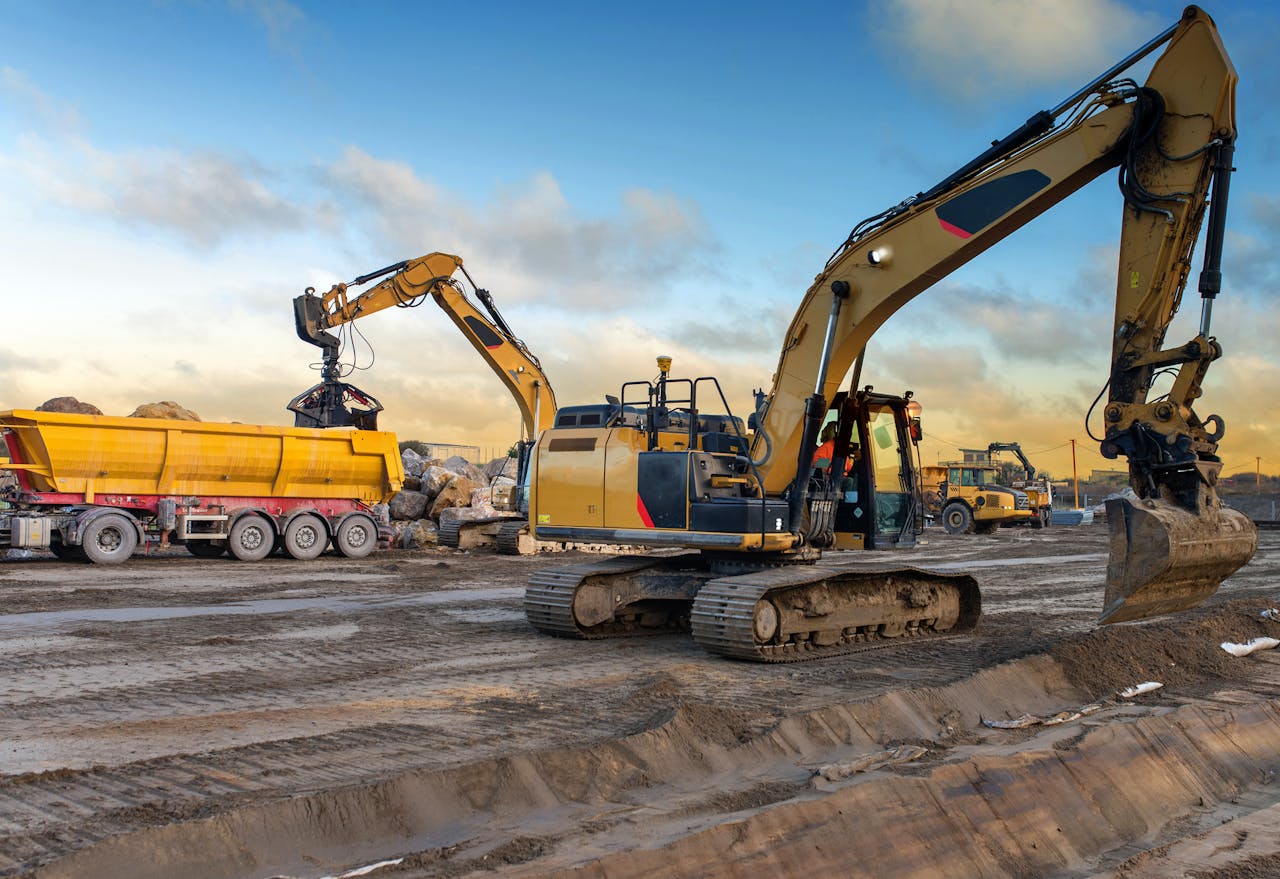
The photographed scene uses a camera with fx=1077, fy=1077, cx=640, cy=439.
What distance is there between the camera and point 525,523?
22500 mm

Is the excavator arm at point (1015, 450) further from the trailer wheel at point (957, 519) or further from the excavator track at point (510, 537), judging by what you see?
the excavator track at point (510, 537)

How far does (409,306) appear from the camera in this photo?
931 inches

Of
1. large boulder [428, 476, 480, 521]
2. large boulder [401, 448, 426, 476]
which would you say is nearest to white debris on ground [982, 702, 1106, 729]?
large boulder [428, 476, 480, 521]

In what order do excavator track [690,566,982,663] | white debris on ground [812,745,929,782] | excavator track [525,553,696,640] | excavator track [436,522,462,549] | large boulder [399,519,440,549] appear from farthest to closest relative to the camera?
large boulder [399,519,440,549]
excavator track [436,522,462,549]
excavator track [525,553,696,640]
excavator track [690,566,982,663]
white debris on ground [812,745,929,782]

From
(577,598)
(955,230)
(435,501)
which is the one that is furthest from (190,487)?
(955,230)

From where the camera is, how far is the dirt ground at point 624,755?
455cm

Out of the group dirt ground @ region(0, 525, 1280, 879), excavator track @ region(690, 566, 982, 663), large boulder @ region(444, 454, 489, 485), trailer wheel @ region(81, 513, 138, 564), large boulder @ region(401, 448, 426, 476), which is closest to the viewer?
dirt ground @ region(0, 525, 1280, 879)

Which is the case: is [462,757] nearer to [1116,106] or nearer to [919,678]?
[919,678]

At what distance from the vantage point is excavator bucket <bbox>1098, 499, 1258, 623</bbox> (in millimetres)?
7797

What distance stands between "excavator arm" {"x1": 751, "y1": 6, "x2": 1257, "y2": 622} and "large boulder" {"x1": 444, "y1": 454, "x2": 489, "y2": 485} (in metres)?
18.7

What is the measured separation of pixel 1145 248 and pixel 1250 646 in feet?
12.6

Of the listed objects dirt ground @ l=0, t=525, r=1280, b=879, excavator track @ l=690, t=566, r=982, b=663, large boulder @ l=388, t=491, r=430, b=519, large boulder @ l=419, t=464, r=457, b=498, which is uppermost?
large boulder @ l=419, t=464, r=457, b=498

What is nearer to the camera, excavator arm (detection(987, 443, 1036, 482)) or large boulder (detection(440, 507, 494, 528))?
large boulder (detection(440, 507, 494, 528))

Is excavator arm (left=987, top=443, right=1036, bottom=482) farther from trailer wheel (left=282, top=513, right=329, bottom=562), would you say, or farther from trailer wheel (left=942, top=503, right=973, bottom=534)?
trailer wheel (left=282, top=513, right=329, bottom=562)
